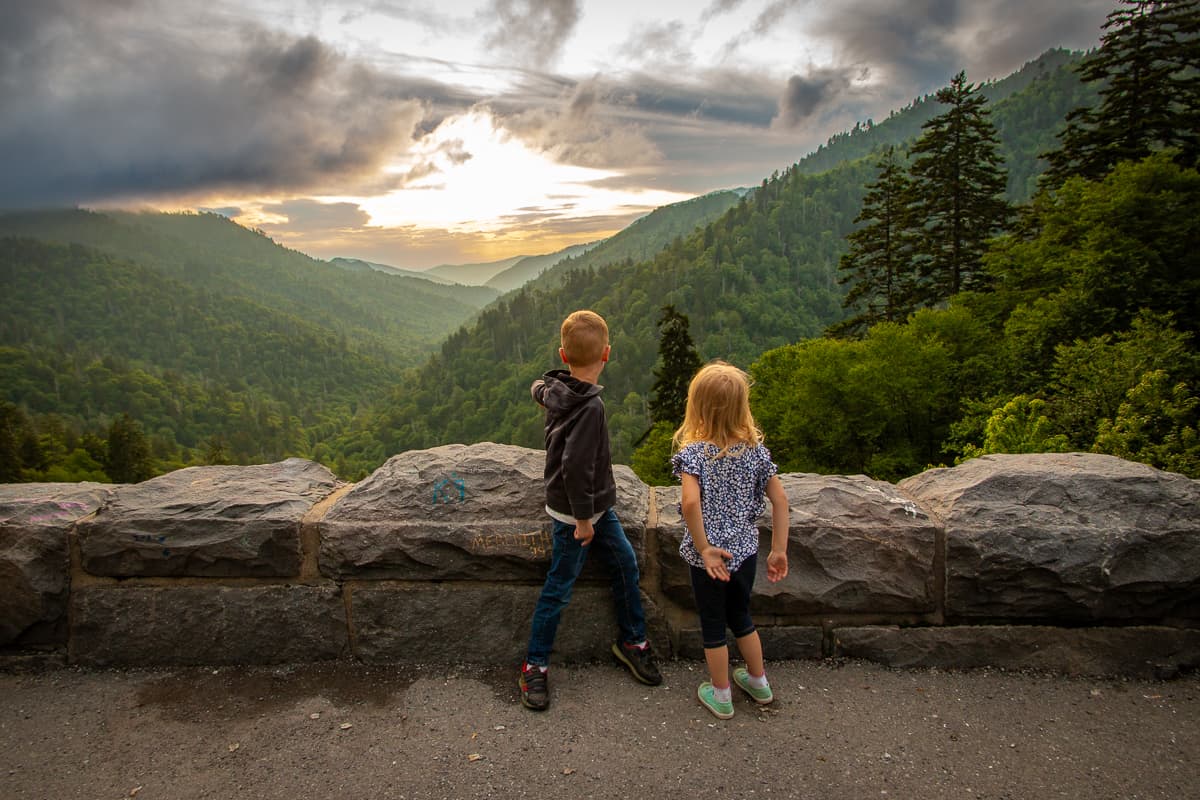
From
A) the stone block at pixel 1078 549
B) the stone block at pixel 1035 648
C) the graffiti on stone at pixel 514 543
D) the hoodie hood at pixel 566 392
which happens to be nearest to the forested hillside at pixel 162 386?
the graffiti on stone at pixel 514 543

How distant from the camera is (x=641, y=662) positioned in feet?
10.1

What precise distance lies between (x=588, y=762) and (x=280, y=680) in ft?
4.92

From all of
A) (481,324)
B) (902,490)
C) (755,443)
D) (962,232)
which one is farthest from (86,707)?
(481,324)

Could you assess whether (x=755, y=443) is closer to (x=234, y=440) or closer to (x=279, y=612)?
(x=279, y=612)

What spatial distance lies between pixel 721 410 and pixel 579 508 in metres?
0.71

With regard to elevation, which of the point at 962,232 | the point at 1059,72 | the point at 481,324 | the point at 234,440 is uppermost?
the point at 1059,72

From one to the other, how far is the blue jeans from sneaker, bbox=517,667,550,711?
45 millimetres

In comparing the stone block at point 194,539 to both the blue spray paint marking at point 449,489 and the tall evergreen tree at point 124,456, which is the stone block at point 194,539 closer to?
the blue spray paint marking at point 449,489

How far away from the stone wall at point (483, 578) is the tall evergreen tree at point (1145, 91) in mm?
27910

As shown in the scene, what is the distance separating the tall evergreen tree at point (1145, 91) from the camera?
955 inches

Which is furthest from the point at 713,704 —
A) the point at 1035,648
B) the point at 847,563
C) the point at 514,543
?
the point at 1035,648

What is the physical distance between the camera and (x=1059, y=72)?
149 m

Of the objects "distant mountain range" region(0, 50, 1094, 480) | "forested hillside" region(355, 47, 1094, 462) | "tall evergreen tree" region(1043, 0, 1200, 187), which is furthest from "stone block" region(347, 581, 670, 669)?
"forested hillside" region(355, 47, 1094, 462)

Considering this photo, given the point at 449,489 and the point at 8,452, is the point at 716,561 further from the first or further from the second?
the point at 8,452
